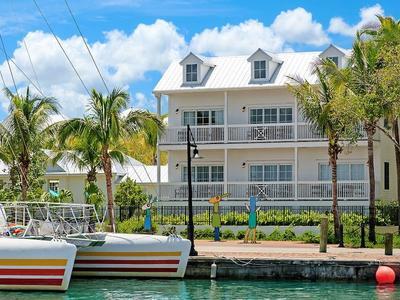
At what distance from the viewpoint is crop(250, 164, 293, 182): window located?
46.1 m

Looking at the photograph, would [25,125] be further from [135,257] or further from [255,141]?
[135,257]

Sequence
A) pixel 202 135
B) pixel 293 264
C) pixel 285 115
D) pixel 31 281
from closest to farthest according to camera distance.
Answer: pixel 31 281 < pixel 293 264 < pixel 202 135 < pixel 285 115

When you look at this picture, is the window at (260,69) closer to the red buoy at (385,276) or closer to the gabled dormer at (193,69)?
the gabled dormer at (193,69)

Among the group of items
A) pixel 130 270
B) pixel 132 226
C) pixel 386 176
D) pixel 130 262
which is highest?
pixel 386 176

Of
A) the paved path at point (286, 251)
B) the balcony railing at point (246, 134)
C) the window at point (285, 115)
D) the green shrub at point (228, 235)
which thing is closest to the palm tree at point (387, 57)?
the paved path at point (286, 251)

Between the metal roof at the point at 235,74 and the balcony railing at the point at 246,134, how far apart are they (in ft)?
6.85

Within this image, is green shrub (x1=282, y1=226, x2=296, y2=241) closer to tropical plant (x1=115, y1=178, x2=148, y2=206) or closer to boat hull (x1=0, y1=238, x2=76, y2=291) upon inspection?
tropical plant (x1=115, y1=178, x2=148, y2=206)

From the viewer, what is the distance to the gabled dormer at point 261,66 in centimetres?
4612

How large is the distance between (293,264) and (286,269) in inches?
10.9

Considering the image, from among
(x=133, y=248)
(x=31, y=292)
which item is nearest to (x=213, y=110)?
(x=133, y=248)

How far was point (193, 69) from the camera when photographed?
47.6 metres

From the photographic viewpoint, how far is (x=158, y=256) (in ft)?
95.7

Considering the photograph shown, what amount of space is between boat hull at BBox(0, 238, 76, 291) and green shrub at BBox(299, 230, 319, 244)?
A: 14.3 meters

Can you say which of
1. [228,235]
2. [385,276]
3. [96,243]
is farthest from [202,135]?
[385,276]
